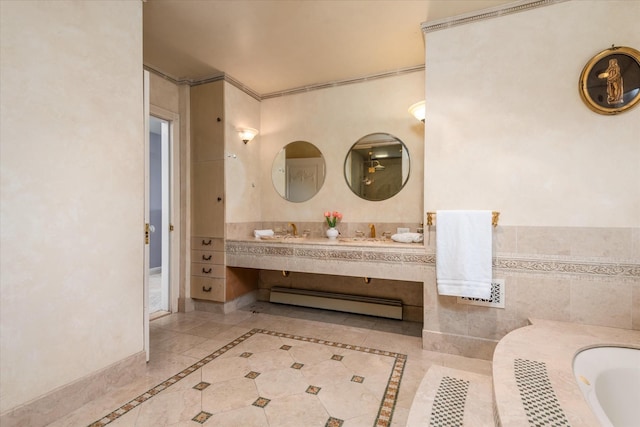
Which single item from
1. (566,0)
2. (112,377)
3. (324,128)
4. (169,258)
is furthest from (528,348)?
(169,258)

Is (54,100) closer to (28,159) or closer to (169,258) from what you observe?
(28,159)

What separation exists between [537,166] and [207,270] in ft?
11.0

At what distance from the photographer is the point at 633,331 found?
6.59 ft

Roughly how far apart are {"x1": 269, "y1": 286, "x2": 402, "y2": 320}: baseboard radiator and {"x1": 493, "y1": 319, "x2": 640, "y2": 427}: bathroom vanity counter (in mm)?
1376

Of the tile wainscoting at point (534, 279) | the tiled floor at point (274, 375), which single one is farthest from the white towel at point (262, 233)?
the tile wainscoting at point (534, 279)

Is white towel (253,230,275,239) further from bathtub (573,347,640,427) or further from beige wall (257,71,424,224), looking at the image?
bathtub (573,347,640,427)

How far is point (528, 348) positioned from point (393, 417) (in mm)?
880

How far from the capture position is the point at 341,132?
3.62 metres

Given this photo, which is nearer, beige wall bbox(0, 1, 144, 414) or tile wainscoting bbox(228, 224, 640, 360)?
beige wall bbox(0, 1, 144, 414)

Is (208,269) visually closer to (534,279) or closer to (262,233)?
(262,233)

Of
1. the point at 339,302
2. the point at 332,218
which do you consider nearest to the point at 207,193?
the point at 332,218

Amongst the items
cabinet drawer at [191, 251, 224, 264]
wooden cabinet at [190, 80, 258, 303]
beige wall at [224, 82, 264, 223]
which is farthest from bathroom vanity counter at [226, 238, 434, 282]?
beige wall at [224, 82, 264, 223]

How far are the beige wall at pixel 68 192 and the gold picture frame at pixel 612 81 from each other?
3.17 m

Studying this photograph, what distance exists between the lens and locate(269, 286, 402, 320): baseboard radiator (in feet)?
10.8
